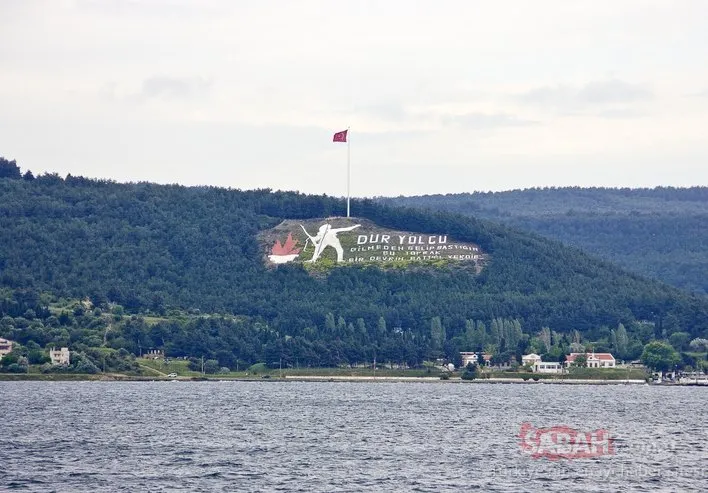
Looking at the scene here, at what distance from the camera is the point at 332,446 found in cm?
11769

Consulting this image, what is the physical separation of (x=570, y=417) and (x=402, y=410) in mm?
21219

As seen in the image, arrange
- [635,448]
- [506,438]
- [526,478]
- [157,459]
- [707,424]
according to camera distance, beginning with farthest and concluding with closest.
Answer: [707,424]
[506,438]
[635,448]
[157,459]
[526,478]

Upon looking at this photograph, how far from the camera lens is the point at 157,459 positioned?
106m

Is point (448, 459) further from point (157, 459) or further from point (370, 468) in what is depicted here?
point (157, 459)

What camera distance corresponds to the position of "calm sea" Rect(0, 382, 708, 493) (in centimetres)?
9450

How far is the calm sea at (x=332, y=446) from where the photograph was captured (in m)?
94.5

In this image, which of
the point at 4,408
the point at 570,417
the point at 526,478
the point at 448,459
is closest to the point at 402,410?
the point at 570,417

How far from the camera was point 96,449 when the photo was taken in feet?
368

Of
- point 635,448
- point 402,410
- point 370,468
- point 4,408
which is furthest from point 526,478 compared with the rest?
point 4,408

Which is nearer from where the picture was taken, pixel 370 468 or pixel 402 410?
pixel 370 468

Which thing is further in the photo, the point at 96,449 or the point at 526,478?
the point at 96,449

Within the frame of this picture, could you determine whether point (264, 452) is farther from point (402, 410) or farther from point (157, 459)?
point (402, 410)

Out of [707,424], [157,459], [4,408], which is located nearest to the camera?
[157,459]

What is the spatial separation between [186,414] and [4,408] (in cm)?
2127
